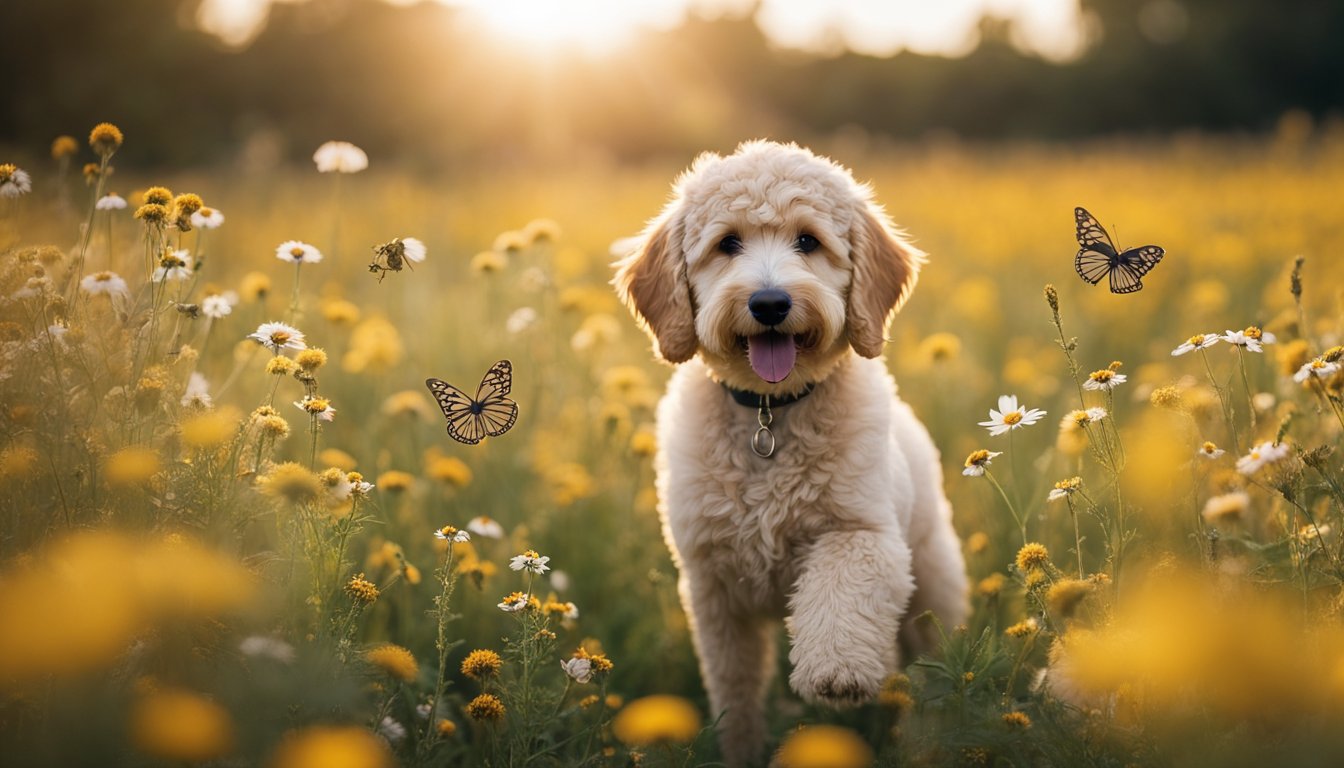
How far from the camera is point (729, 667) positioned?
3148 millimetres

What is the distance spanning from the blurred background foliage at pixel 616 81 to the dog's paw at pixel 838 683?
1261 cm

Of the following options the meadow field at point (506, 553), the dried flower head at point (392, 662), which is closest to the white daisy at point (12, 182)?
the meadow field at point (506, 553)

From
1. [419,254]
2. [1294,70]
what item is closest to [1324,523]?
[419,254]

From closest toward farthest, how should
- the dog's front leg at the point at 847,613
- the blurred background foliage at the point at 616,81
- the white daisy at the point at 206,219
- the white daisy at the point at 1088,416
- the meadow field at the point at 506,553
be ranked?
the meadow field at the point at 506,553 → the white daisy at the point at 1088,416 → the dog's front leg at the point at 847,613 → the white daisy at the point at 206,219 → the blurred background foliage at the point at 616,81

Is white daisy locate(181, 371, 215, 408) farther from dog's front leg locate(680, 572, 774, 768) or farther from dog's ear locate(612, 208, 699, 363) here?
dog's front leg locate(680, 572, 774, 768)

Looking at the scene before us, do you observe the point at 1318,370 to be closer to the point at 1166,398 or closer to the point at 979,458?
the point at 1166,398

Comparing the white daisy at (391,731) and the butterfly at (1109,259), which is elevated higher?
the butterfly at (1109,259)

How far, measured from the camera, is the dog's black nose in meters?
2.82

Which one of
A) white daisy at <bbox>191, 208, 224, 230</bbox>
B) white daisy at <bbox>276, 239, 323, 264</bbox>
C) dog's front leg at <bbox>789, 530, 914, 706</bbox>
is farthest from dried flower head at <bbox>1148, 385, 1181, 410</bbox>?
white daisy at <bbox>191, 208, 224, 230</bbox>

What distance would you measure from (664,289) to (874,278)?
0.75m

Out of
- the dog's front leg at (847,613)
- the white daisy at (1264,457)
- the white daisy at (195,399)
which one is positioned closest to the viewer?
the white daisy at (1264,457)

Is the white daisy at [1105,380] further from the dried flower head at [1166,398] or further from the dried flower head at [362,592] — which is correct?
the dried flower head at [362,592]

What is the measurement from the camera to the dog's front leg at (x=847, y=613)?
7.96ft

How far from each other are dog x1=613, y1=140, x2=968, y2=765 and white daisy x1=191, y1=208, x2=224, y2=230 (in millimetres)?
1403
